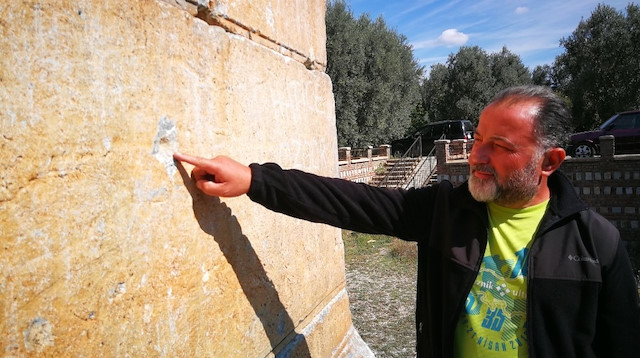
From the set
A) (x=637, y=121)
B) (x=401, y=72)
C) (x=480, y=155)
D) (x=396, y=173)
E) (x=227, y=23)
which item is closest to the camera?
(x=227, y=23)

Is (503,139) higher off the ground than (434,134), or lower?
lower

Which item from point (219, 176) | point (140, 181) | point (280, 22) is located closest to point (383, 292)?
point (280, 22)

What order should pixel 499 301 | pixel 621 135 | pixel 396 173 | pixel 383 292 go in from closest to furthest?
pixel 499 301, pixel 383 292, pixel 621 135, pixel 396 173

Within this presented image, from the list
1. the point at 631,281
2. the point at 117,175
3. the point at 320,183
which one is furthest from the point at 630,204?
the point at 117,175

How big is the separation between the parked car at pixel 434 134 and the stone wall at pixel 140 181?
60.6 feet

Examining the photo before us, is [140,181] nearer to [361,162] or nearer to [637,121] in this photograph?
[637,121]

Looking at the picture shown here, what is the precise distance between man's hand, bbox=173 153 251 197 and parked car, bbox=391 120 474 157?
1869cm

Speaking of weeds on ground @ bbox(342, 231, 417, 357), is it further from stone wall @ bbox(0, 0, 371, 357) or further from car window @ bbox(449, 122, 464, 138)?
car window @ bbox(449, 122, 464, 138)

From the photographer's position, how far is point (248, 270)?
4.25 ft

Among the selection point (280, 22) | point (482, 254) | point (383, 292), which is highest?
point (280, 22)

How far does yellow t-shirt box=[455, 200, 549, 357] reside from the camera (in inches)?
52.2

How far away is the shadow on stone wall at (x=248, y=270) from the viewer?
113 cm

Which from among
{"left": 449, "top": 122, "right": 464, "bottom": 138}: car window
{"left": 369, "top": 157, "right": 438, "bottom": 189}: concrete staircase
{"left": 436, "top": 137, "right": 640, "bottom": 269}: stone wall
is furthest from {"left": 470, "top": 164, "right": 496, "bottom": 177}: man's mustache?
{"left": 449, "top": 122, "right": 464, "bottom": 138}: car window

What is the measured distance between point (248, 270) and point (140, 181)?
495 mm
